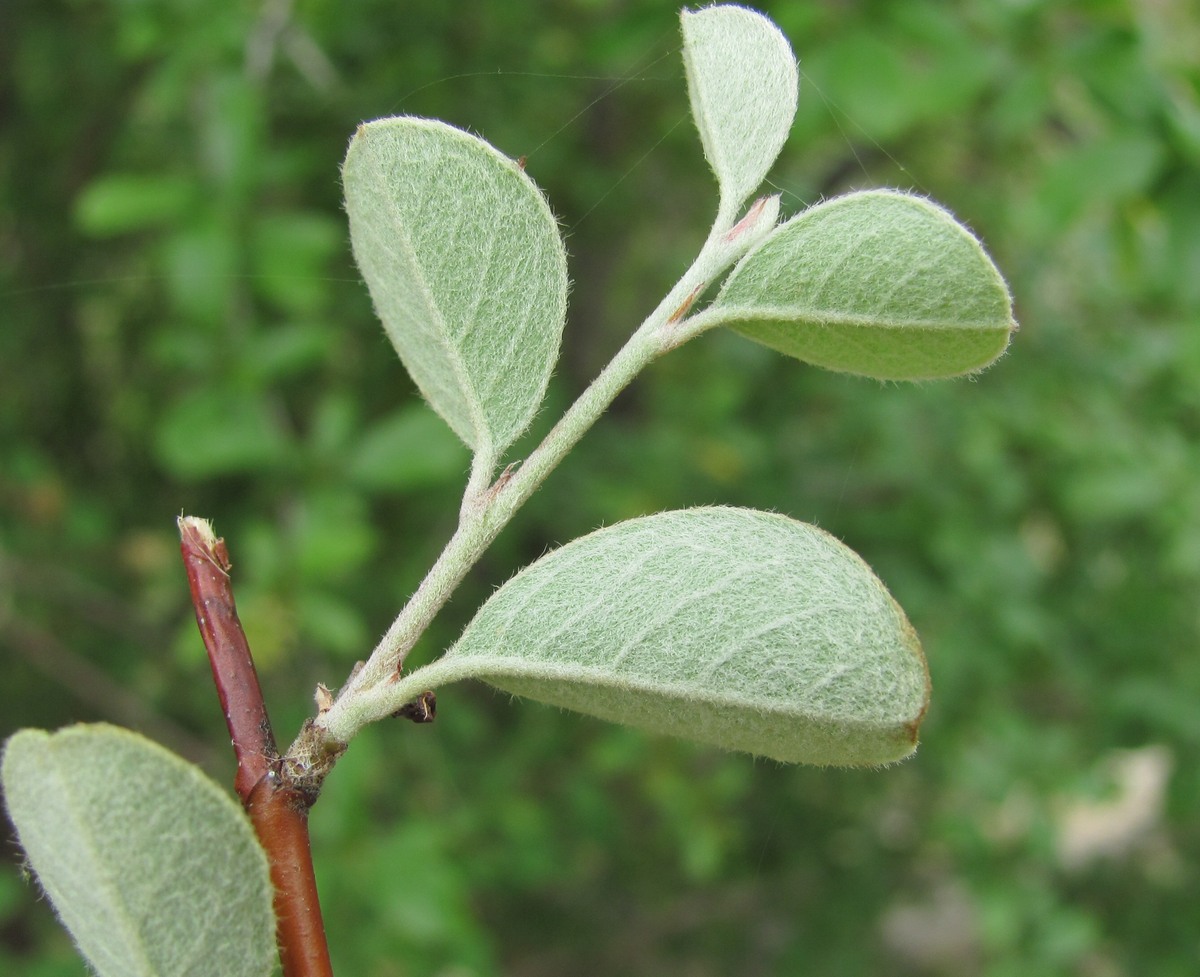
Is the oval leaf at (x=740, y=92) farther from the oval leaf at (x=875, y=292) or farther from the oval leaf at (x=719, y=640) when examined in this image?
the oval leaf at (x=719, y=640)

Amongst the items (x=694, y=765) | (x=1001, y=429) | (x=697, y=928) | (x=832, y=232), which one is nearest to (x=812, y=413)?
(x=1001, y=429)

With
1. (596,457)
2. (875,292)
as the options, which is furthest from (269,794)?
(596,457)

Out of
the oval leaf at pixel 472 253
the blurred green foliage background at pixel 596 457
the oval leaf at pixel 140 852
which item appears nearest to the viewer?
the oval leaf at pixel 140 852

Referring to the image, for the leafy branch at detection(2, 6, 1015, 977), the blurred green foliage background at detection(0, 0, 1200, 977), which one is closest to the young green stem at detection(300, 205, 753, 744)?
the leafy branch at detection(2, 6, 1015, 977)

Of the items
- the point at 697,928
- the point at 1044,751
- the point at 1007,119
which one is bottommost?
the point at 697,928

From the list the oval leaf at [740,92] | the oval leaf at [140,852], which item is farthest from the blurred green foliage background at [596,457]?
the oval leaf at [140,852]

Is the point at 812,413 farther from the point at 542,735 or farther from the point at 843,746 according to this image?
the point at 843,746
